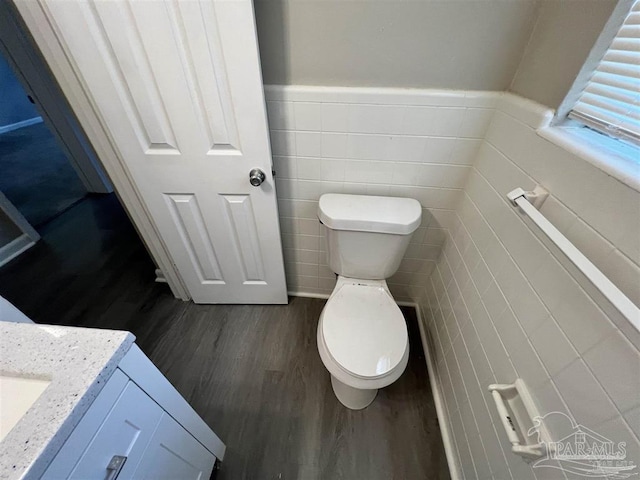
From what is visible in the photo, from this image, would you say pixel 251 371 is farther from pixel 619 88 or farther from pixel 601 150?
pixel 619 88

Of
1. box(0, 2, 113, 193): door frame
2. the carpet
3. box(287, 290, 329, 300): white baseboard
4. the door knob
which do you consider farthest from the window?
the carpet

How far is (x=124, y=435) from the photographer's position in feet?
1.62

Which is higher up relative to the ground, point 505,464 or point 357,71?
point 357,71

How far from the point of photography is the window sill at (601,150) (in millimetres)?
480

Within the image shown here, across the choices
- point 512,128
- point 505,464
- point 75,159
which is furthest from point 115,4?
point 75,159

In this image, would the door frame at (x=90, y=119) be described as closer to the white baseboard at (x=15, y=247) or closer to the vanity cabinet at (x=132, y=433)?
the vanity cabinet at (x=132, y=433)

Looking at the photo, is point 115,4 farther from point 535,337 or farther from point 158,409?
point 535,337

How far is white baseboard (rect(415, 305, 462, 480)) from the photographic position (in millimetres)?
991

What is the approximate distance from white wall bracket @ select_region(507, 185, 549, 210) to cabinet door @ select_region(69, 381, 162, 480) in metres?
Answer: 1.00

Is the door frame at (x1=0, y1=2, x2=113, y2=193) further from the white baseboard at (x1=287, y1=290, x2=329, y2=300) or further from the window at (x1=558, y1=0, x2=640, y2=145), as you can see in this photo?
the window at (x1=558, y1=0, x2=640, y2=145)

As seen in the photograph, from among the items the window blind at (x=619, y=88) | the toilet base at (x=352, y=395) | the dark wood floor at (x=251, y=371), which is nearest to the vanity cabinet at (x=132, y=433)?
the dark wood floor at (x=251, y=371)

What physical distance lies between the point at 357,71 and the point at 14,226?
263 cm

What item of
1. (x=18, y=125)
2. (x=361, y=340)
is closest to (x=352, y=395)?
(x=361, y=340)

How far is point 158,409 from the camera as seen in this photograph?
1.93 feet
